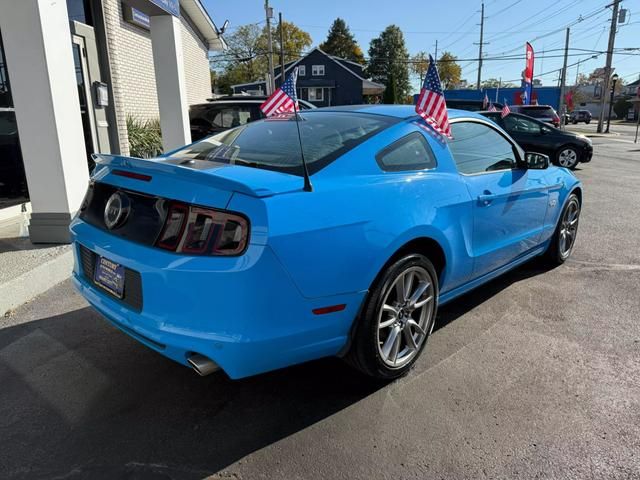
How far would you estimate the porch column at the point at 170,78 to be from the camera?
8.62m

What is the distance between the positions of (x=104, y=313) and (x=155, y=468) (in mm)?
870

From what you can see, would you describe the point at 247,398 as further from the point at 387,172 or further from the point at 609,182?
the point at 609,182

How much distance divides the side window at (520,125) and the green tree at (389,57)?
7362cm

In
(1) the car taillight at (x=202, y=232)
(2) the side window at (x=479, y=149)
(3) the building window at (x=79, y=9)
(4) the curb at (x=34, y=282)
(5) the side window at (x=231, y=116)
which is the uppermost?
(3) the building window at (x=79, y=9)

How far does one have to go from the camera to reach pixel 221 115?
1032 centimetres

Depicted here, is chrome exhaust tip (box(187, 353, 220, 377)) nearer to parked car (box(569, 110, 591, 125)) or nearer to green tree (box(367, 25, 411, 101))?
parked car (box(569, 110, 591, 125))

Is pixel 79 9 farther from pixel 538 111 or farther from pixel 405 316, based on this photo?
pixel 538 111

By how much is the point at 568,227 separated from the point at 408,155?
113 inches

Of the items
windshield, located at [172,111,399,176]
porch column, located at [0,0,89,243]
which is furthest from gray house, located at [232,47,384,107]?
windshield, located at [172,111,399,176]

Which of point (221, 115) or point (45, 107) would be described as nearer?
point (45, 107)

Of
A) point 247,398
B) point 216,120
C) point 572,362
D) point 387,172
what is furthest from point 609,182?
point 247,398

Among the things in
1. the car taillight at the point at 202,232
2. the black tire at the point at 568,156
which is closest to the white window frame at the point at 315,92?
the black tire at the point at 568,156

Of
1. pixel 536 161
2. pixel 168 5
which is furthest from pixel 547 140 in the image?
pixel 536 161

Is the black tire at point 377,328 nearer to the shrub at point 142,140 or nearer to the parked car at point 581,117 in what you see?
the shrub at point 142,140
